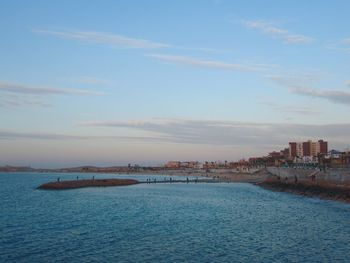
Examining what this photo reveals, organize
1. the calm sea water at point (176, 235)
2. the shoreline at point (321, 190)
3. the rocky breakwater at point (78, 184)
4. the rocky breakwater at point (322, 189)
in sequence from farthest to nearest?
the rocky breakwater at point (78, 184), the rocky breakwater at point (322, 189), the shoreline at point (321, 190), the calm sea water at point (176, 235)

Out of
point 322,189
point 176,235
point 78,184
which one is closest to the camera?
point 176,235

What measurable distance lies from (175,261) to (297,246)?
→ 9887 mm

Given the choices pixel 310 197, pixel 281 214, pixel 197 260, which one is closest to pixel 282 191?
pixel 310 197

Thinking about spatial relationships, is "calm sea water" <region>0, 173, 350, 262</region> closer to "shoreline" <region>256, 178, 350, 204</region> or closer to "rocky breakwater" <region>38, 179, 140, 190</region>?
"shoreline" <region>256, 178, 350, 204</region>

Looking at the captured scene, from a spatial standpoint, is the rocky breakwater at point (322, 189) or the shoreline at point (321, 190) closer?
the shoreline at point (321, 190)

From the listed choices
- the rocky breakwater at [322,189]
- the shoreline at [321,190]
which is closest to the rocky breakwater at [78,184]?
the rocky breakwater at [322,189]

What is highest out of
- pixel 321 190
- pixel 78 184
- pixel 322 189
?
pixel 322 189

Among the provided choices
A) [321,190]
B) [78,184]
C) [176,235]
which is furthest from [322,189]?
[78,184]

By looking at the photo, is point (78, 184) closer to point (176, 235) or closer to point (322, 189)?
point (322, 189)

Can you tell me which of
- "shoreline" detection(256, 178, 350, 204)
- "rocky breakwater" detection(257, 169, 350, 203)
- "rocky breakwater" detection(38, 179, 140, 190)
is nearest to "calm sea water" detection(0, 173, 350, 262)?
"shoreline" detection(256, 178, 350, 204)

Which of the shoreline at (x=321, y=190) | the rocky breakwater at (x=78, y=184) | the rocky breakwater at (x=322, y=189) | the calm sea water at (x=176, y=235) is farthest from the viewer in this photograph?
the rocky breakwater at (x=78, y=184)

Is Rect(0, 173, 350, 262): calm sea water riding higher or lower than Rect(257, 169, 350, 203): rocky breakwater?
lower

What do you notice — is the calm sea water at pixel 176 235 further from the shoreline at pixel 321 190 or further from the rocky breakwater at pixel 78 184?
the rocky breakwater at pixel 78 184

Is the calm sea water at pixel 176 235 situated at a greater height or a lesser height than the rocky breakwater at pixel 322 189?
lesser
